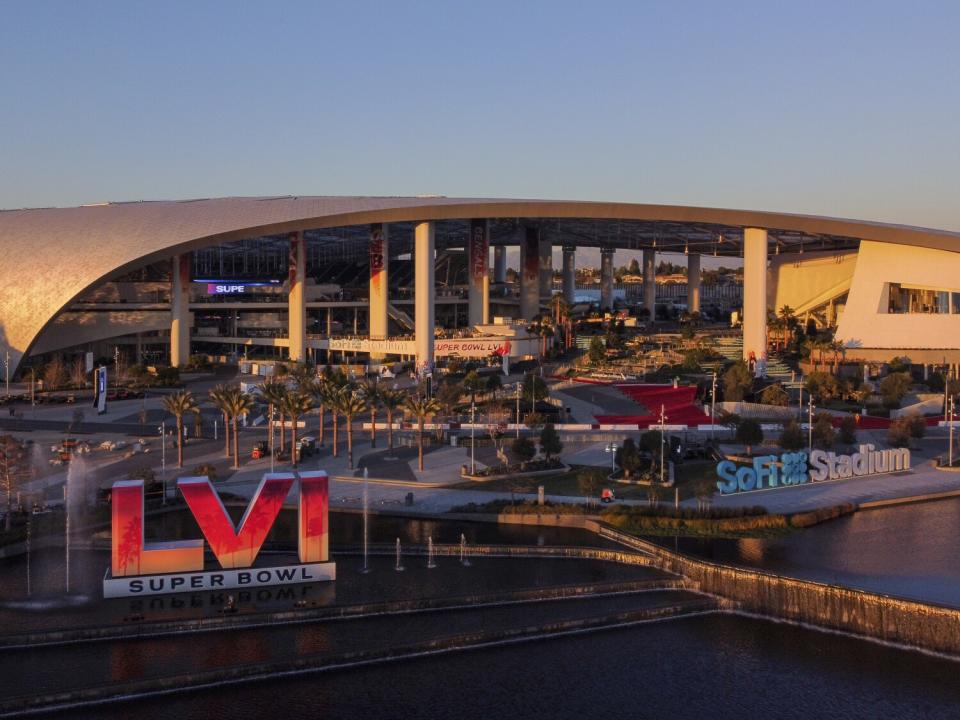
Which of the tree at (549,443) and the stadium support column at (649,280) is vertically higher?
the stadium support column at (649,280)

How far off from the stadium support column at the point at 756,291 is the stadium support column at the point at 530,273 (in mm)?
20284

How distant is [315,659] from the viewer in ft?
63.6

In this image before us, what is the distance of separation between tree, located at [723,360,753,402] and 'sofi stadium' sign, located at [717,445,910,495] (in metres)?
14.1

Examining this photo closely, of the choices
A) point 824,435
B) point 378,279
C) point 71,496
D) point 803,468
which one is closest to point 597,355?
point 378,279

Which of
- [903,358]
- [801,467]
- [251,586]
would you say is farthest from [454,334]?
[251,586]

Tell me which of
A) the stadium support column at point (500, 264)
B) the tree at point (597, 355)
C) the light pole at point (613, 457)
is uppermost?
the stadium support column at point (500, 264)

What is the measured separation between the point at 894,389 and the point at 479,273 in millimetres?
30777

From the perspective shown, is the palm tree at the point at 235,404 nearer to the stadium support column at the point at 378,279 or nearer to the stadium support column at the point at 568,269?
the stadium support column at the point at 378,279

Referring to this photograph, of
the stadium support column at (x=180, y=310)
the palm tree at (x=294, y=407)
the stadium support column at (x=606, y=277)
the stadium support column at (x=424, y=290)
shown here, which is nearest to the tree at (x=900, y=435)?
the palm tree at (x=294, y=407)

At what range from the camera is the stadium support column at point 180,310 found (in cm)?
6775

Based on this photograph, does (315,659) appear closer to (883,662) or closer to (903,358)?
(883,662)

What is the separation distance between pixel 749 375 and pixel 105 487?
3355 centimetres

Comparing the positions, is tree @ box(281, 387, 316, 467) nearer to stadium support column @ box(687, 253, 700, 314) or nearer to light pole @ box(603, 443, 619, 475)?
light pole @ box(603, 443, 619, 475)

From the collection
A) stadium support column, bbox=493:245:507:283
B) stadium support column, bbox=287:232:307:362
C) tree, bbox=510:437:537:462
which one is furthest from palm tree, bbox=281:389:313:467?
stadium support column, bbox=493:245:507:283
